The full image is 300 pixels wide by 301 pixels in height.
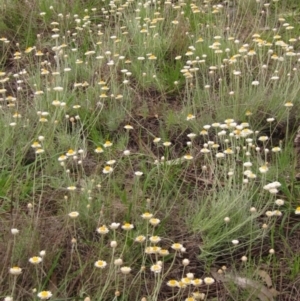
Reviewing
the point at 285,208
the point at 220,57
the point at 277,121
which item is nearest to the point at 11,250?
the point at 285,208

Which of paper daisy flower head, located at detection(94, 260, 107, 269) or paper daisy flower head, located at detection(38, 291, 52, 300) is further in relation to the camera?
paper daisy flower head, located at detection(94, 260, 107, 269)

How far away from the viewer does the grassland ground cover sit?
8.53ft

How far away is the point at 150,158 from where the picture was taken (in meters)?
3.50

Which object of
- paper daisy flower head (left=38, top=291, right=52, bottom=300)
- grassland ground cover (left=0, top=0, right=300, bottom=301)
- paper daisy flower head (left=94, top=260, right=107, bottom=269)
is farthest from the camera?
grassland ground cover (left=0, top=0, right=300, bottom=301)

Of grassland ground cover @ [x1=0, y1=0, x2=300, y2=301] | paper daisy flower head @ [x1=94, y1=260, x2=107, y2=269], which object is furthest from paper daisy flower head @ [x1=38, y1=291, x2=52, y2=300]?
paper daisy flower head @ [x1=94, y1=260, x2=107, y2=269]

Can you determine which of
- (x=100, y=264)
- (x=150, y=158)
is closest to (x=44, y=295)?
(x=100, y=264)

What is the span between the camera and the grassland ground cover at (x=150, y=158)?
2.60 m

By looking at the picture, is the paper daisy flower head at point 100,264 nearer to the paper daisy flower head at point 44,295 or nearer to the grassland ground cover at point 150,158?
the grassland ground cover at point 150,158

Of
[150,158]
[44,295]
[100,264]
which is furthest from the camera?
[150,158]

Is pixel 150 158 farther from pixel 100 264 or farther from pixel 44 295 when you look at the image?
pixel 44 295

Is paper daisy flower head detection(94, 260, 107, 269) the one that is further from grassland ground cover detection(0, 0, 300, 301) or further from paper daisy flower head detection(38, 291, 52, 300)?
paper daisy flower head detection(38, 291, 52, 300)

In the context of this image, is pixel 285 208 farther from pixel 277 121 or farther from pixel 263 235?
pixel 277 121

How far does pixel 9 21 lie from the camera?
516cm

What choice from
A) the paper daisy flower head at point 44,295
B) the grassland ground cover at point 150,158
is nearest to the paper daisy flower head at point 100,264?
the grassland ground cover at point 150,158
